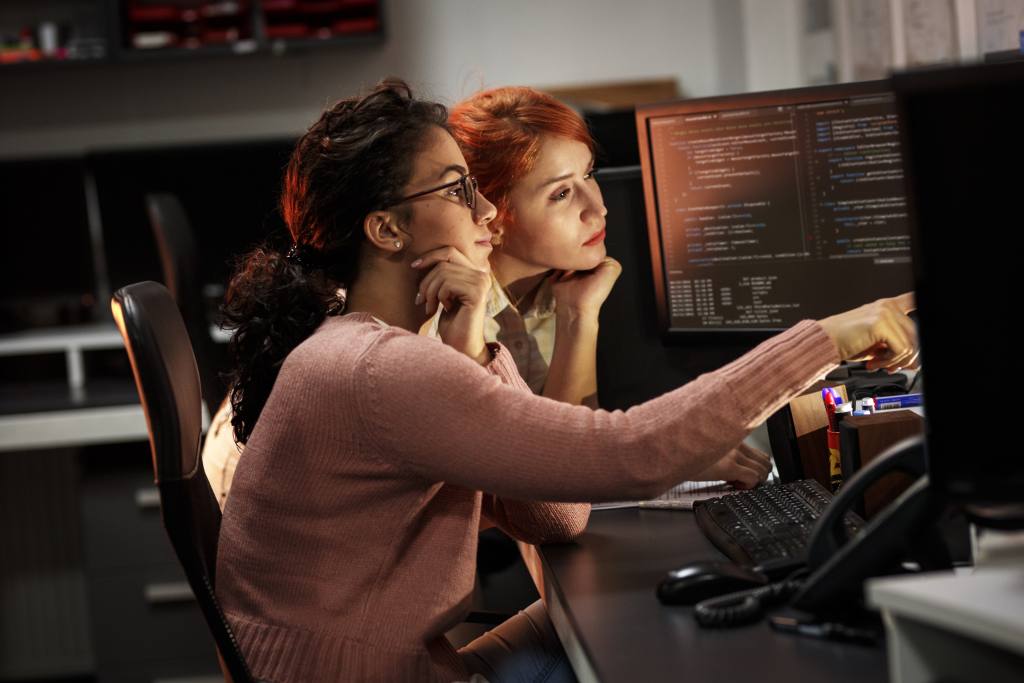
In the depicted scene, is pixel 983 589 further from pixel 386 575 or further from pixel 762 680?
pixel 386 575

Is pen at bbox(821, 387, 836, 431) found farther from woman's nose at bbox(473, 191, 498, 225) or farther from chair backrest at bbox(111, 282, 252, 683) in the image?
chair backrest at bbox(111, 282, 252, 683)

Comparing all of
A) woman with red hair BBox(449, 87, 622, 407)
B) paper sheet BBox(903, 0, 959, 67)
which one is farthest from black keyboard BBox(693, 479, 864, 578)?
paper sheet BBox(903, 0, 959, 67)

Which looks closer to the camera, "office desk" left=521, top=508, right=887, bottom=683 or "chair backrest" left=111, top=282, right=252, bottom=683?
"office desk" left=521, top=508, right=887, bottom=683

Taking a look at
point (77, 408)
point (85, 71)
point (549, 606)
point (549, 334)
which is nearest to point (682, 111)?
point (549, 334)

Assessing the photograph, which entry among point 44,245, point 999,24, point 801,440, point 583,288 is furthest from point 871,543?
point 44,245

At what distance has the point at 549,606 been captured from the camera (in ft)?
4.38

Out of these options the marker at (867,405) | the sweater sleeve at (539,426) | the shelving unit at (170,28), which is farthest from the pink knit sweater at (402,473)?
the shelving unit at (170,28)

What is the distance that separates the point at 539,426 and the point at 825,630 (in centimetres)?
33

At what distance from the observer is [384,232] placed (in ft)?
4.73

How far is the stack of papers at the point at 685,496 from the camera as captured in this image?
1.58 metres

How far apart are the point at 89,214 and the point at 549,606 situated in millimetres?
2916

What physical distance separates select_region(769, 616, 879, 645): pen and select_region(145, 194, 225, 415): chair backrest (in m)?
1.82

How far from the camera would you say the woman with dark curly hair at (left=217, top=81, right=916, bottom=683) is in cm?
121

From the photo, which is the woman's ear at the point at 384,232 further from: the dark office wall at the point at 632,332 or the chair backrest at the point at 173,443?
the dark office wall at the point at 632,332
